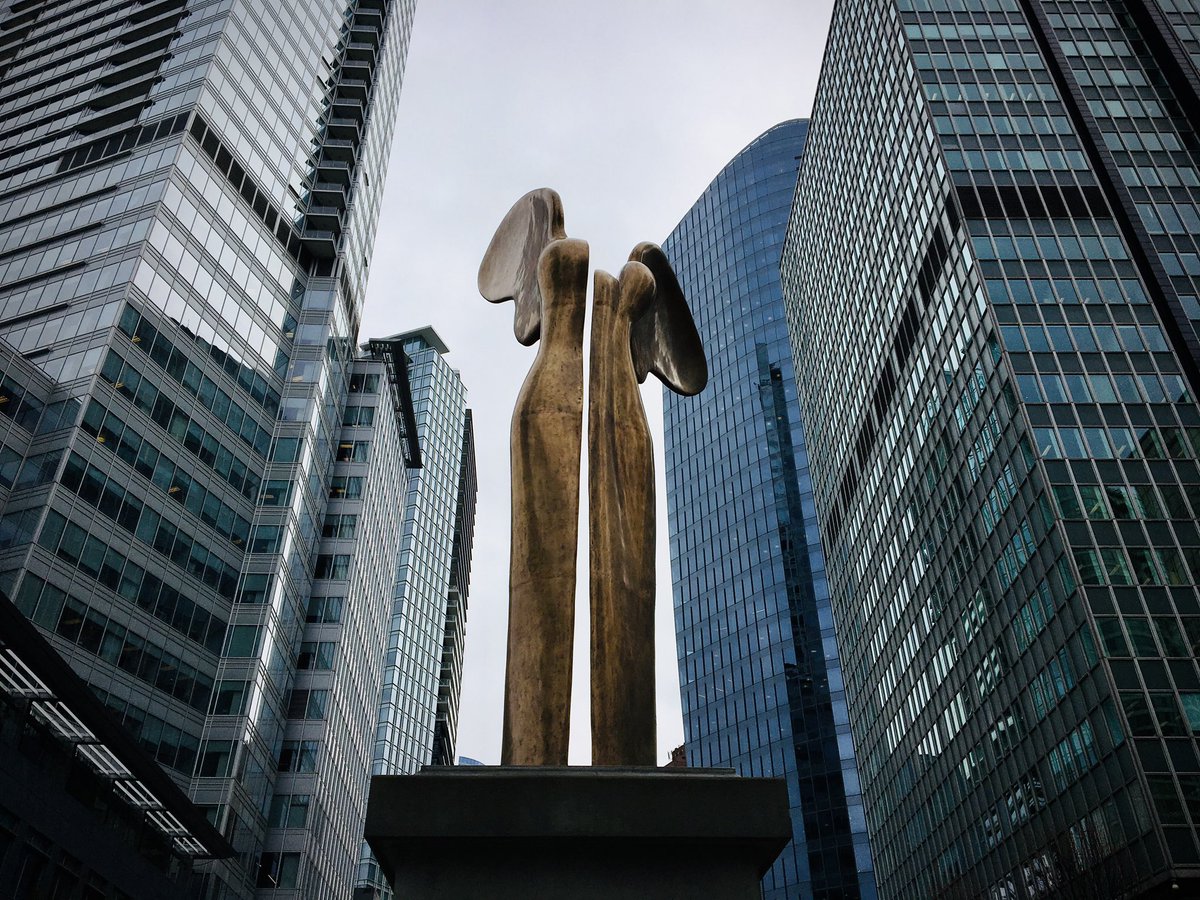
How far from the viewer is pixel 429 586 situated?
120m

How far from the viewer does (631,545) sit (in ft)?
27.7

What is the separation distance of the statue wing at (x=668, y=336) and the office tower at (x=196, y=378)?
32.5m

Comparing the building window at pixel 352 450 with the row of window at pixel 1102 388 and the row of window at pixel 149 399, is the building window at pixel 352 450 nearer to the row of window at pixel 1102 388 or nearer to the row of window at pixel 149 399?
the row of window at pixel 149 399

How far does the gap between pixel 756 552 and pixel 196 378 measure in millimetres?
57629

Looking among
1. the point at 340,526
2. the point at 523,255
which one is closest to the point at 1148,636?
the point at 523,255

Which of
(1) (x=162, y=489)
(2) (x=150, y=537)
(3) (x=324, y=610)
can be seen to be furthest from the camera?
(3) (x=324, y=610)

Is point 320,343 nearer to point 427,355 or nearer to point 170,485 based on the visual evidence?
point 170,485

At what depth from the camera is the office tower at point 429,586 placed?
343ft

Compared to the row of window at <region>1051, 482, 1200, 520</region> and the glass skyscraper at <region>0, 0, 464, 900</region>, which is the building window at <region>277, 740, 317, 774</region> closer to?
the glass skyscraper at <region>0, 0, 464, 900</region>

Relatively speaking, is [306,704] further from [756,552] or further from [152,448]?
[756,552]

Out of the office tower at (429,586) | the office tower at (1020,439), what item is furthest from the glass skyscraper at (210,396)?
the office tower at (1020,439)

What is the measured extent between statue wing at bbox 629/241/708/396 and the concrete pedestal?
538cm

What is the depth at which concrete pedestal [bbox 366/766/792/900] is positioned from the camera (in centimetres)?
595

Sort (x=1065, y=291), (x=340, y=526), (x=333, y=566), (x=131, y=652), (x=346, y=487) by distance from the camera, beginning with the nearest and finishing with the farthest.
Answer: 1. (x=131, y=652)
2. (x=1065, y=291)
3. (x=333, y=566)
4. (x=340, y=526)
5. (x=346, y=487)
